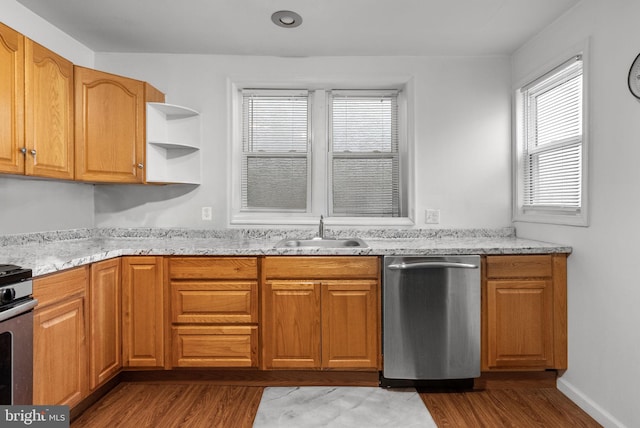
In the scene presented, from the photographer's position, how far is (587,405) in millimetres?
2109

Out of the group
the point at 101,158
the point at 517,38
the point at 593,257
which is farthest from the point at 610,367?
the point at 101,158

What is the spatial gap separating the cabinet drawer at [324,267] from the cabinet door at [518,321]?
0.77 meters

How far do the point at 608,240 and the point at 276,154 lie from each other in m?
2.33

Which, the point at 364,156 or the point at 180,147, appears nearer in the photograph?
the point at 180,147

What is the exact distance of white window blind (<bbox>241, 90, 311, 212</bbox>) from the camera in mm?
3113

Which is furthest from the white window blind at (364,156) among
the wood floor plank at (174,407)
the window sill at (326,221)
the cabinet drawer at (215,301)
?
the wood floor plank at (174,407)

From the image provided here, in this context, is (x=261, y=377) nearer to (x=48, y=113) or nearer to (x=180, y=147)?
(x=180, y=147)

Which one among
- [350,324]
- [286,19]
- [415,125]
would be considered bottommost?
[350,324]

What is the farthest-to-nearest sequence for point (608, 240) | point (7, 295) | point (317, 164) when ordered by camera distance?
point (317, 164) < point (608, 240) < point (7, 295)

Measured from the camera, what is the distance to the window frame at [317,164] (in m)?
2.97

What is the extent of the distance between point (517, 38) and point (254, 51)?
77.0 inches

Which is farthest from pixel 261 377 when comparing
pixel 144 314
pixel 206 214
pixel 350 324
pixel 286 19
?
pixel 286 19

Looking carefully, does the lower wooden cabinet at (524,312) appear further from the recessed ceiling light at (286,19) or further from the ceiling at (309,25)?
the recessed ceiling light at (286,19)

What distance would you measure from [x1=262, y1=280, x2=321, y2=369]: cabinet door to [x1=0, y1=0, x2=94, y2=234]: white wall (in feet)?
5.06
